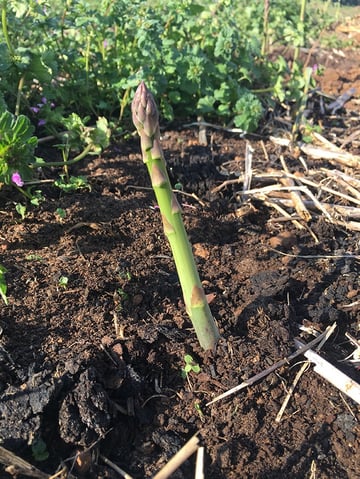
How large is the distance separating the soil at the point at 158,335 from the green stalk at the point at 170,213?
0.49 ft

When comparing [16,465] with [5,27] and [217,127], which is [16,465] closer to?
[5,27]

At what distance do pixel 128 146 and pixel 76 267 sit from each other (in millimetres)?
1357

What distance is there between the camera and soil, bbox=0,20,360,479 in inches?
71.6

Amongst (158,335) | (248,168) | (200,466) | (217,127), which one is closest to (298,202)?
(248,168)

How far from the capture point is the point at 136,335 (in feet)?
7.05

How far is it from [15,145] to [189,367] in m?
1.29

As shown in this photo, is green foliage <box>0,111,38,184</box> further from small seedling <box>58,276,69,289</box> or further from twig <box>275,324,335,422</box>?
twig <box>275,324,335,422</box>

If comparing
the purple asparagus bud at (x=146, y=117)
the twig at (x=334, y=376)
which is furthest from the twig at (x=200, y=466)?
the purple asparagus bud at (x=146, y=117)

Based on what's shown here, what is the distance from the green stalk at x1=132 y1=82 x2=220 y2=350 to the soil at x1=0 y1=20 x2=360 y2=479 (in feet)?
0.49

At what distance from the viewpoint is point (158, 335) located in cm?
215

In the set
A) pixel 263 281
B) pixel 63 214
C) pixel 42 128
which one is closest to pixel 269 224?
pixel 263 281

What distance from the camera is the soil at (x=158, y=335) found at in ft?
5.97

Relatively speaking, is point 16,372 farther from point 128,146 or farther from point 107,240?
point 128,146

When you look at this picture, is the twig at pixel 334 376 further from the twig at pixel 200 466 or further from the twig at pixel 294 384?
the twig at pixel 200 466
